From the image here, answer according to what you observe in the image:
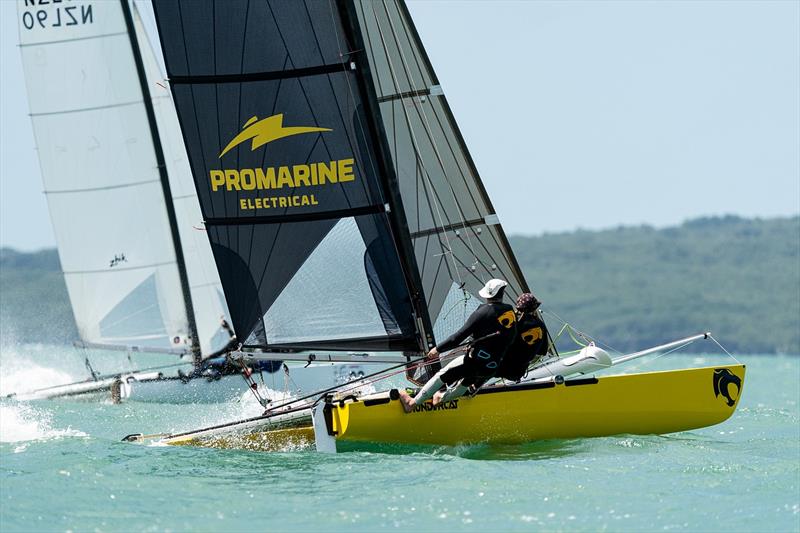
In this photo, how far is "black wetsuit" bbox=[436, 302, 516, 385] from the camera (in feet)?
31.5

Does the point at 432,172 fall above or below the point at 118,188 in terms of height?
below

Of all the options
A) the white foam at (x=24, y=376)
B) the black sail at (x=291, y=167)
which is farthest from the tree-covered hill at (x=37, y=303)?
the black sail at (x=291, y=167)

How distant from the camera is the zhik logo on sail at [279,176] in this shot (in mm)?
10523

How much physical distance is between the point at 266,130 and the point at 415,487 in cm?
351

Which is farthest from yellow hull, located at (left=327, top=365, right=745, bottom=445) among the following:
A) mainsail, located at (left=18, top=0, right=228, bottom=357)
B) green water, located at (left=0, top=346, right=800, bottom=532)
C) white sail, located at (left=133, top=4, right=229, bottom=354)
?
mainsail, located at (left=18, top=0, right=228, bottom=357)

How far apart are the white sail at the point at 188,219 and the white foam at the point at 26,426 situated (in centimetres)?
301

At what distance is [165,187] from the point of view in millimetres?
18297

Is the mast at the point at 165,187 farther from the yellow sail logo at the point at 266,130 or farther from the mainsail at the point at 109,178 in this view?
the yellow sail logo at the point at 266,130

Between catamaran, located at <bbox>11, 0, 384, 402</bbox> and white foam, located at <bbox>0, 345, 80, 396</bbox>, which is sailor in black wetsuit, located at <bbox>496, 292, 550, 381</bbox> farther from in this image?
white foam, located at <bbox>0, 345, 80, 396</bbox>

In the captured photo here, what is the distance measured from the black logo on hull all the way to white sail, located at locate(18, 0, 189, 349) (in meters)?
10.3

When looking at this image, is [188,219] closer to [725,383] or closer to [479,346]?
[479,346]

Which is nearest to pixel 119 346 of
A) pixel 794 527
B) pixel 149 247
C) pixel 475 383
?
pixel 149 247

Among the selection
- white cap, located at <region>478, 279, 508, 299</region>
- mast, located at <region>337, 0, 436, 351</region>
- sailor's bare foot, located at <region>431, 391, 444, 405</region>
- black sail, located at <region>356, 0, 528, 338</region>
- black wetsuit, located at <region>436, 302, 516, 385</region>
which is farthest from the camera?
black sail, located at <region>356, 0, 528, 338</region>

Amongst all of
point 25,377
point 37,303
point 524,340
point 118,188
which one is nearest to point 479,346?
point 524,340
